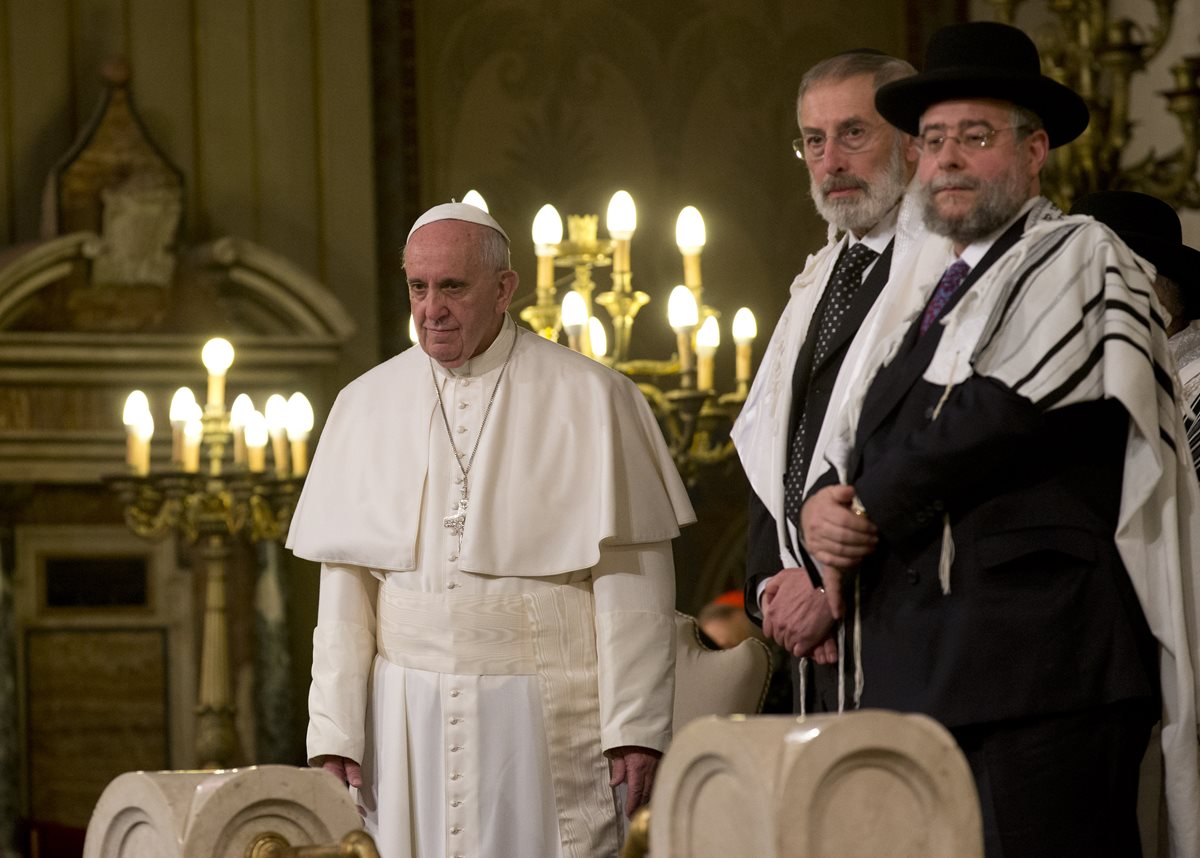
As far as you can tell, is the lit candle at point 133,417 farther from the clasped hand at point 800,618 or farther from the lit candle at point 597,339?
the clasped hand at point 800,618

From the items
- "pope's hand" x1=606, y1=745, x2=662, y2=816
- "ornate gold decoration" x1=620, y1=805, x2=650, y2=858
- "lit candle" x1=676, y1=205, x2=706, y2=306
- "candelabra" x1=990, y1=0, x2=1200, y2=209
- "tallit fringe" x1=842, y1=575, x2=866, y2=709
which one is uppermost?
"candelabra" x1=990, y1=0, x2=1200, y2=209

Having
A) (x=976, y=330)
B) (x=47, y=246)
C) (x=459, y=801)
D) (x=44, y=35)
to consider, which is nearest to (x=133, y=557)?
(x=47, y=246)

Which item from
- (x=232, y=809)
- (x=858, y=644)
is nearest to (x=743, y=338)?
(x=858, y=644)

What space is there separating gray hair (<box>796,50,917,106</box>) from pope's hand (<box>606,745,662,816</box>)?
111cm

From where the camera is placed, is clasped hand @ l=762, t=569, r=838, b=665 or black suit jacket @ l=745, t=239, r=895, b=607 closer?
clasped hand @ l=762, t=569, r=838, b=665

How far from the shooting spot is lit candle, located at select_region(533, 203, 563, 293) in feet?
18.9

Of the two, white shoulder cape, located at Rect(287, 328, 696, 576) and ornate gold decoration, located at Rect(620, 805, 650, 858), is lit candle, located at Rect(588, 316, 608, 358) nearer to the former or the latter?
white shoulder cape, located at Rect(287, 328, 696, 576)

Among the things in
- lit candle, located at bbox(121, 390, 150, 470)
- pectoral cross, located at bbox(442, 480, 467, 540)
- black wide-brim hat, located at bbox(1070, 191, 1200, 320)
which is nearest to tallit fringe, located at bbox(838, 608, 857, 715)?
pectoral cross, located at bbox(442, 480, 467, 540)

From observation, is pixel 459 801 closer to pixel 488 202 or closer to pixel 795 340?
pixel 795 340

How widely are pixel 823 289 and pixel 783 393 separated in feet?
0.67

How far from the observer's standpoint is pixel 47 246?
22.1 feet

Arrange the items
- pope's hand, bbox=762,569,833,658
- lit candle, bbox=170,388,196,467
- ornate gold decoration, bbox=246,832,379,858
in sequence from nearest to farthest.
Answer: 1. ornate gold decoration, bbox=246,832,379,858
2. pope's hand, bbox=762,569,833,658
3. lit candle, bbox=170,388,196,467

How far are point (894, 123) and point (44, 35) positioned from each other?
4.80 metres

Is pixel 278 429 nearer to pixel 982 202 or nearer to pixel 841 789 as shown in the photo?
pixel 982 202
